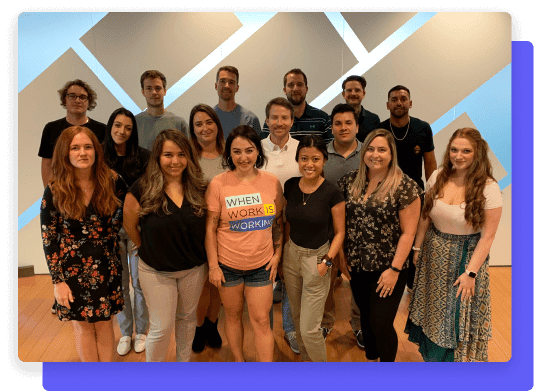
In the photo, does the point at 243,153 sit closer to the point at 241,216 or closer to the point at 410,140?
the point at 241,216

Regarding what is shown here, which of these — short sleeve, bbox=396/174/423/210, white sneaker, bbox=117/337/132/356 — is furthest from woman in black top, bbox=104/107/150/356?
short sleeve, bbox=396/174/423/210

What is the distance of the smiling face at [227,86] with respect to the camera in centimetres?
296

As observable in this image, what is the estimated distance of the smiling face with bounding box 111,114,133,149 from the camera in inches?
109

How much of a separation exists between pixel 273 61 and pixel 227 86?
38 cm

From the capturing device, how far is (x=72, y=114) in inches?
114

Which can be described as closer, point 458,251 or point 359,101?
point 458,251

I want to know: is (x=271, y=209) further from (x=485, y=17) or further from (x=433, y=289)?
(x=485, y=17)

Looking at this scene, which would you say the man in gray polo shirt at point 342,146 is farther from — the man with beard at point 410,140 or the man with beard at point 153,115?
the man with beard at point 153,115

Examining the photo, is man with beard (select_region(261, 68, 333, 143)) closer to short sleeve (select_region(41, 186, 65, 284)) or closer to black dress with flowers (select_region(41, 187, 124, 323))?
black dress with flowers (select_region(41, 187, 124, 323))

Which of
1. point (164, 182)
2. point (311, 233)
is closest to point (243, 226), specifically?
point (311, 233)

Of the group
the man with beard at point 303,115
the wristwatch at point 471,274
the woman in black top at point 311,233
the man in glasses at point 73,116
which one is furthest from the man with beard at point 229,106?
the wristwatch at point 471,274

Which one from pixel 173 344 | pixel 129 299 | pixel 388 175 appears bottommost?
pixel 173 344

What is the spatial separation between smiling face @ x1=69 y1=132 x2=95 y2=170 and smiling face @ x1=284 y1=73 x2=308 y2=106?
4.59ft

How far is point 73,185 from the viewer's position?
7.92 ft
